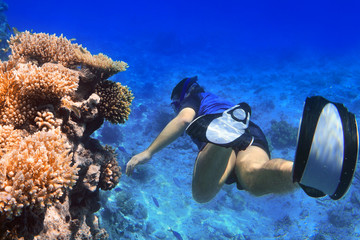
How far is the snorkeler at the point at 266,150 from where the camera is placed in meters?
2.06

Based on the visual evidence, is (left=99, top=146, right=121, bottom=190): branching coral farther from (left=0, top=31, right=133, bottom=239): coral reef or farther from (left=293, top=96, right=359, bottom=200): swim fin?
(left=293, top=96, right=359, bottom=200): swim fin

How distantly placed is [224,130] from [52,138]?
2091 millimetres

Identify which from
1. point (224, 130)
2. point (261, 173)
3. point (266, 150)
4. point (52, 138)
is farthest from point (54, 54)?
point (266, 150)

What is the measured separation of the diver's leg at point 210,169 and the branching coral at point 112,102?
5.42ft

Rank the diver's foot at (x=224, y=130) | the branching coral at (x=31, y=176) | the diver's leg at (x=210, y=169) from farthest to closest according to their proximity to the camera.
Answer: the diver's leg at (x=210, y=169) → the diver's foot at (x=224, y=130) → the branching coral at (x=31, y=176)

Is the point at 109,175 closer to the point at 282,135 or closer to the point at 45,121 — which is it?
the point at 45,121

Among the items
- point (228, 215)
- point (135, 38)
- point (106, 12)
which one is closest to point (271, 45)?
point (135, 38)

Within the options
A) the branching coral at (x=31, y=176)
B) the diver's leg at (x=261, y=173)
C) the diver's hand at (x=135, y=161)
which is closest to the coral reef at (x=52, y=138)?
the branching coral at (x=31, y=176)

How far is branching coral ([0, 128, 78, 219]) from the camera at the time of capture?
5.37 feet

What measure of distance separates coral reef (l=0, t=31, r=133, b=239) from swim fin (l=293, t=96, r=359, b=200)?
2451 millimetres

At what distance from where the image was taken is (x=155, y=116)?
17.5 metres

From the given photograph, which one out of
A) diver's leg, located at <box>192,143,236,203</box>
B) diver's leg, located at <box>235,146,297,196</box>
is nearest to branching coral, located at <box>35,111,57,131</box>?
diver's leg, located at <box>192,143,236,203</box>

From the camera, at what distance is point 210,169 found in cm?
320

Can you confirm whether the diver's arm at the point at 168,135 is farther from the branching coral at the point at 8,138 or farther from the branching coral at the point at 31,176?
the branching coral at the point at 8,138
